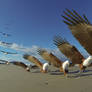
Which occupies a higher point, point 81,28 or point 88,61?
point 81,28

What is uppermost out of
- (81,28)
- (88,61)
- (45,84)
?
(81,28)

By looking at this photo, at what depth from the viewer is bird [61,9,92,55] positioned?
2.89 meters

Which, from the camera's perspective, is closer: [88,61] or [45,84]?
[45,84]

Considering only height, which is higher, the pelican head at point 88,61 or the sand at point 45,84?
the pelican head at point 88,61

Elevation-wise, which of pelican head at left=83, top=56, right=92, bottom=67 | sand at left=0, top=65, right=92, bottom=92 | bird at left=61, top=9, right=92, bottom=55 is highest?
bird at left=61, top=9, right=92, bottom=55

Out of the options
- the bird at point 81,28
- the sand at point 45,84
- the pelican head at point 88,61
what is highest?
the bird at point 81,28

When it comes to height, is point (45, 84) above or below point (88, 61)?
below

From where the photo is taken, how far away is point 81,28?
3.12 m

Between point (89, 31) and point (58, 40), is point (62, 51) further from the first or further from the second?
point (89, 31)

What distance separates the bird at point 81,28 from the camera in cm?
289

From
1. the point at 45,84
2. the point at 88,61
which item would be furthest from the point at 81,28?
the point at 45,84

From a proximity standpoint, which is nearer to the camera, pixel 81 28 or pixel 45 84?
pixel 45 84

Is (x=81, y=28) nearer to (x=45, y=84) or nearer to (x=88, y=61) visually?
(x=88, y=61)

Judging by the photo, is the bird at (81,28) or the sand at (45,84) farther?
the bird at (81,28)
